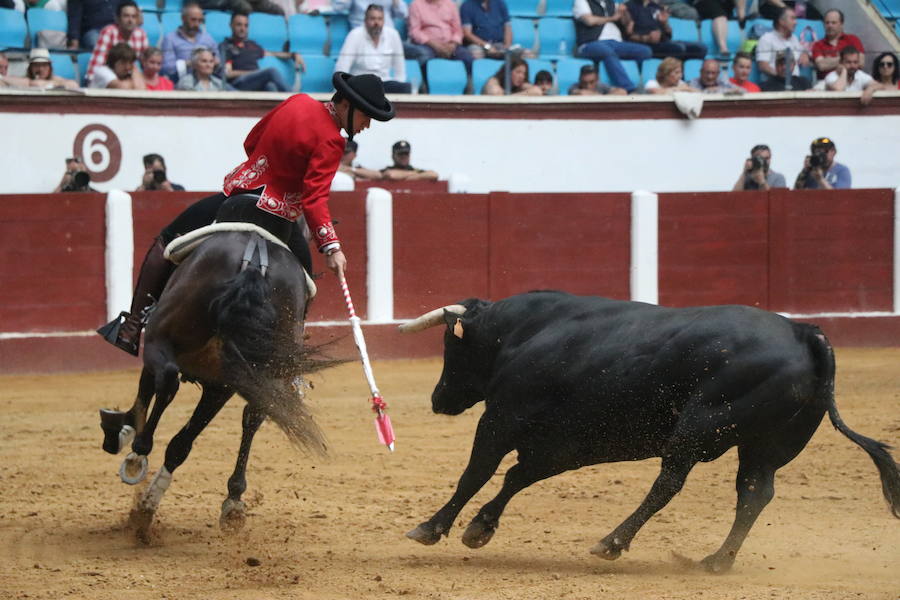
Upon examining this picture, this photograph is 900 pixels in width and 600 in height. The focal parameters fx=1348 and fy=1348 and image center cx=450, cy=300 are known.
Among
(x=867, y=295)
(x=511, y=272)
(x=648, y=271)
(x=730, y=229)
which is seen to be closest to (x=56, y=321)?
(x=511, y=272)

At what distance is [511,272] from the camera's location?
34.7 ft

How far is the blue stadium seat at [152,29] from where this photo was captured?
10.9 metres

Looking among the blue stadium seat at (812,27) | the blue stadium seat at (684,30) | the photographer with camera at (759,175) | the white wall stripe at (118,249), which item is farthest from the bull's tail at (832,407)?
the blue stadium seat at (812,27)

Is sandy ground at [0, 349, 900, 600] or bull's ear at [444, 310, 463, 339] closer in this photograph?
sandy ground at [0, 349, 900, 600]

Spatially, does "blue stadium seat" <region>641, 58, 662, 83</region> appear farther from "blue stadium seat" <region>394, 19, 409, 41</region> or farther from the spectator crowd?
"blue stadium seat" <region>394, 19, 409, 41</region>

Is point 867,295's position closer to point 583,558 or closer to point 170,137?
point 170,137

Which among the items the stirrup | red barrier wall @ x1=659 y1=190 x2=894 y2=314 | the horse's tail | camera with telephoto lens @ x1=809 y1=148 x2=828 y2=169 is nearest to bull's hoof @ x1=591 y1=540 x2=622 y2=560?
the horse's tail

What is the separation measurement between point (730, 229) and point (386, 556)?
697 cm

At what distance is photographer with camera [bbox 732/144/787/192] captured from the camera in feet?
36.8

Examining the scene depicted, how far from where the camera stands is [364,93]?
4875 mm

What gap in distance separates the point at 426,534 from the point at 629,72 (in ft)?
27.5

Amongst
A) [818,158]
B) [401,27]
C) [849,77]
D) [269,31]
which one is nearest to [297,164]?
[269,31]

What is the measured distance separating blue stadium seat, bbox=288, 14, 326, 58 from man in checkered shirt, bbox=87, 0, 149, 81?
4.78ft

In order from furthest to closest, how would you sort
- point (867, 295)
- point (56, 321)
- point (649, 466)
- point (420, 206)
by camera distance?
point (867, 295), point (420, 206), point (56, 321), point (649, 466)
